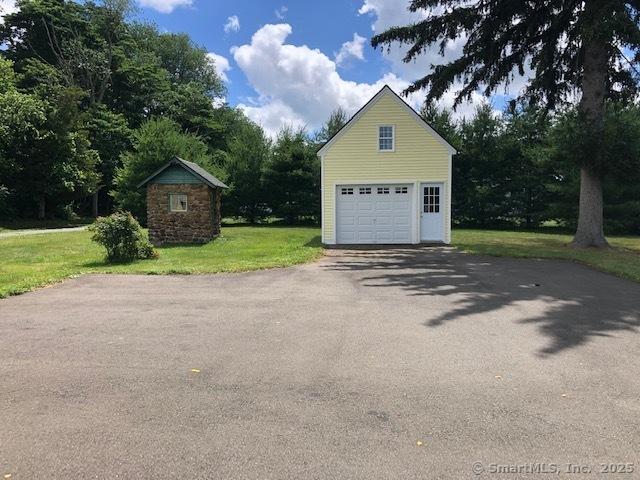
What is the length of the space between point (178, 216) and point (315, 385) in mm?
16790

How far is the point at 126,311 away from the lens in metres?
7.46

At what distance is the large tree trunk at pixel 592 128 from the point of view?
17.3m

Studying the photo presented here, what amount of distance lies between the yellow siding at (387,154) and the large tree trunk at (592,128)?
4.91 m

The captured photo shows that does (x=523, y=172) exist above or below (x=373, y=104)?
below

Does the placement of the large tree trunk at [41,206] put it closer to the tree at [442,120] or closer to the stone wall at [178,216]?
the stone wall at [178,216]

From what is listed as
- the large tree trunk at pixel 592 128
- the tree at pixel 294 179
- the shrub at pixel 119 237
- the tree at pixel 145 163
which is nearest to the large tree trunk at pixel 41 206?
the tree at pixel 145 163

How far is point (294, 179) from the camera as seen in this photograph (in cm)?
3406

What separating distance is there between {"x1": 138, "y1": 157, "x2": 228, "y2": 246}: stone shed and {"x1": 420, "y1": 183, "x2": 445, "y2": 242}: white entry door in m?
8.54

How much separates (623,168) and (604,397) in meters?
15.6

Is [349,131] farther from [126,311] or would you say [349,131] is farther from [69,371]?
[69,371]

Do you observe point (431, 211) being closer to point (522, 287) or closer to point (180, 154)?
point (522, 287)

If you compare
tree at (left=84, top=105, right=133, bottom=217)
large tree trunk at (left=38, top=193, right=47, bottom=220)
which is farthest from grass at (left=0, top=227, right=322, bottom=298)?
A: tree at (left=84, top=105, right=133, bottom=217)

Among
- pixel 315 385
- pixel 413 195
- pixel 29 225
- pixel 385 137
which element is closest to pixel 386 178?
pixel 413 195

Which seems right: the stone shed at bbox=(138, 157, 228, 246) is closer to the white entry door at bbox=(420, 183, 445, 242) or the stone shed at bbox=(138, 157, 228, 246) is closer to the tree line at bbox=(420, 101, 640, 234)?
the white entry door at bbox=(420, 183, 445, 242)
